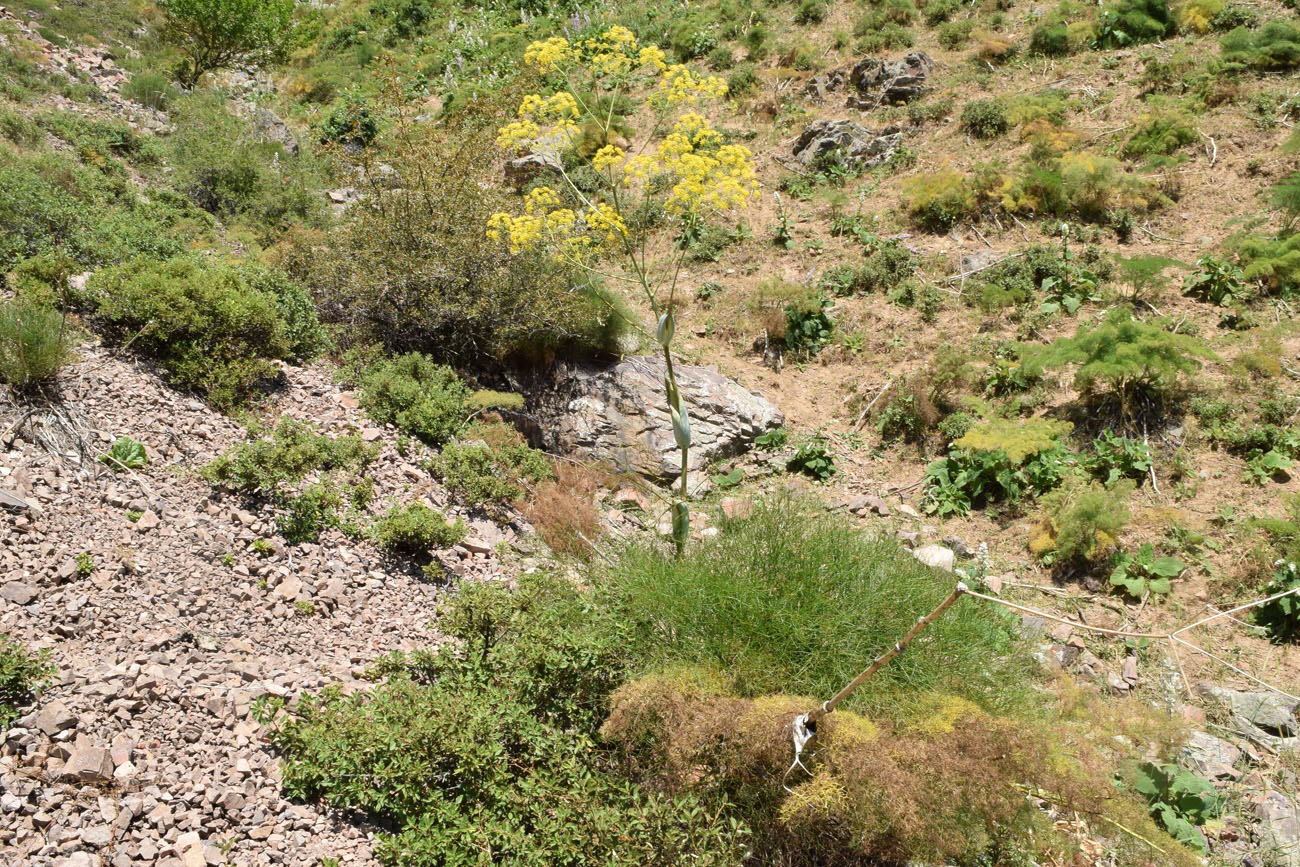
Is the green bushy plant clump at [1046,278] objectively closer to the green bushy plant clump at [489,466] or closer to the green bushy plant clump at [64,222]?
the green bushy plant clump at [489,466]

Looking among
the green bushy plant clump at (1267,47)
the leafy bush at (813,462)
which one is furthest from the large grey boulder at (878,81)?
the leafy bush at (813,462)

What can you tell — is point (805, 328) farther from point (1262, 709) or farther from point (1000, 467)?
point (1262, 709)

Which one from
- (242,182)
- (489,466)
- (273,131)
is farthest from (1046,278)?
(273,131)

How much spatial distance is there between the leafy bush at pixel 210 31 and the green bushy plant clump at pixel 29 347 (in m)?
14.2

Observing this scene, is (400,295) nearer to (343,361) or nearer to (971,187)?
(343,361)

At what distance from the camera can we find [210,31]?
17578 millimetres

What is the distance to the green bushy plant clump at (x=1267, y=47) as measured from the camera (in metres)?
12.0

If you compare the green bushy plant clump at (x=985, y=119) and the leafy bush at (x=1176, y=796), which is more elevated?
the green bushy plant clump at (x=985, y=119)

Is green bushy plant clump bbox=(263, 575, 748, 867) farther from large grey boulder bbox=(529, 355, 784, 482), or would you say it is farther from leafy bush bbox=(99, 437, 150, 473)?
large grey boulder bbox=(529, 355, 784, 482)

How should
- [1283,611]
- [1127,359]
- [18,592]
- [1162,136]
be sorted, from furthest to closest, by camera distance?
[1162,136] → [1127,359] → [1283,611] → [18,592]

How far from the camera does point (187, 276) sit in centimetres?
721

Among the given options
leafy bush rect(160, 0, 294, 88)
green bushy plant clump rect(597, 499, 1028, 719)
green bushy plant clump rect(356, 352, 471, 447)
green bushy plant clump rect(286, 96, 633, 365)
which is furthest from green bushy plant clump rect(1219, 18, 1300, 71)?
leafy bush rect(160, 0, 294, 88)

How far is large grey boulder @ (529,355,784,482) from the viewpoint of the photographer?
28.2 ft

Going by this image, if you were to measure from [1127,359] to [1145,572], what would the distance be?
84.3 inches
